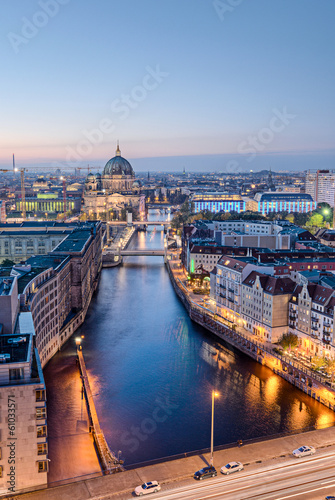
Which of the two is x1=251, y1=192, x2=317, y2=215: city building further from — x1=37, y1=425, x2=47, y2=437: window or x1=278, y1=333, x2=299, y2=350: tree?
x1=37, y1=425, x2=47, y2=437: window

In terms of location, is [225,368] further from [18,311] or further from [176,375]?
[18,311]

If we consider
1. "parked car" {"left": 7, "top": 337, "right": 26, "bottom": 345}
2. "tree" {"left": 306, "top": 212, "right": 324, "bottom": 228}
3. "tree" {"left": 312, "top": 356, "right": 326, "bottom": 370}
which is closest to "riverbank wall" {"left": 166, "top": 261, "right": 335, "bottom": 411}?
"tree" {"left": 312, "top": 356, "right": 326, "bottom": 370}

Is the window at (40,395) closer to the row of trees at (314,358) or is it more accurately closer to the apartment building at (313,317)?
the row of trees at (314,358)

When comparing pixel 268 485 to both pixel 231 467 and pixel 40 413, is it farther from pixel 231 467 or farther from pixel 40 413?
pixel 40 413

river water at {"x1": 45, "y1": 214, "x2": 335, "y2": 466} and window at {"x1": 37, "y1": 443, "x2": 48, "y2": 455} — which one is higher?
window at {"x1": 37, "y1": 443, "x2": 48, "y2": 455}

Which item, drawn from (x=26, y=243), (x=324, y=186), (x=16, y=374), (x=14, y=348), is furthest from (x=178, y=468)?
(x=324, y=186)

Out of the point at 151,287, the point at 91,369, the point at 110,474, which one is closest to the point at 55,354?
the point at 91,369

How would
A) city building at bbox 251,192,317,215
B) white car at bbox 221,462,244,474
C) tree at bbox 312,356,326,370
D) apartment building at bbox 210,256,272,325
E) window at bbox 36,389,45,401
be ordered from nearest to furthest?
window at bbox 36,389,45,401
white car at bbox 221,462,244,474
tree at bbox 312,356,326,370
apartment building at bbox 210,256,272,325
city building at bbox 251,192,317,215
